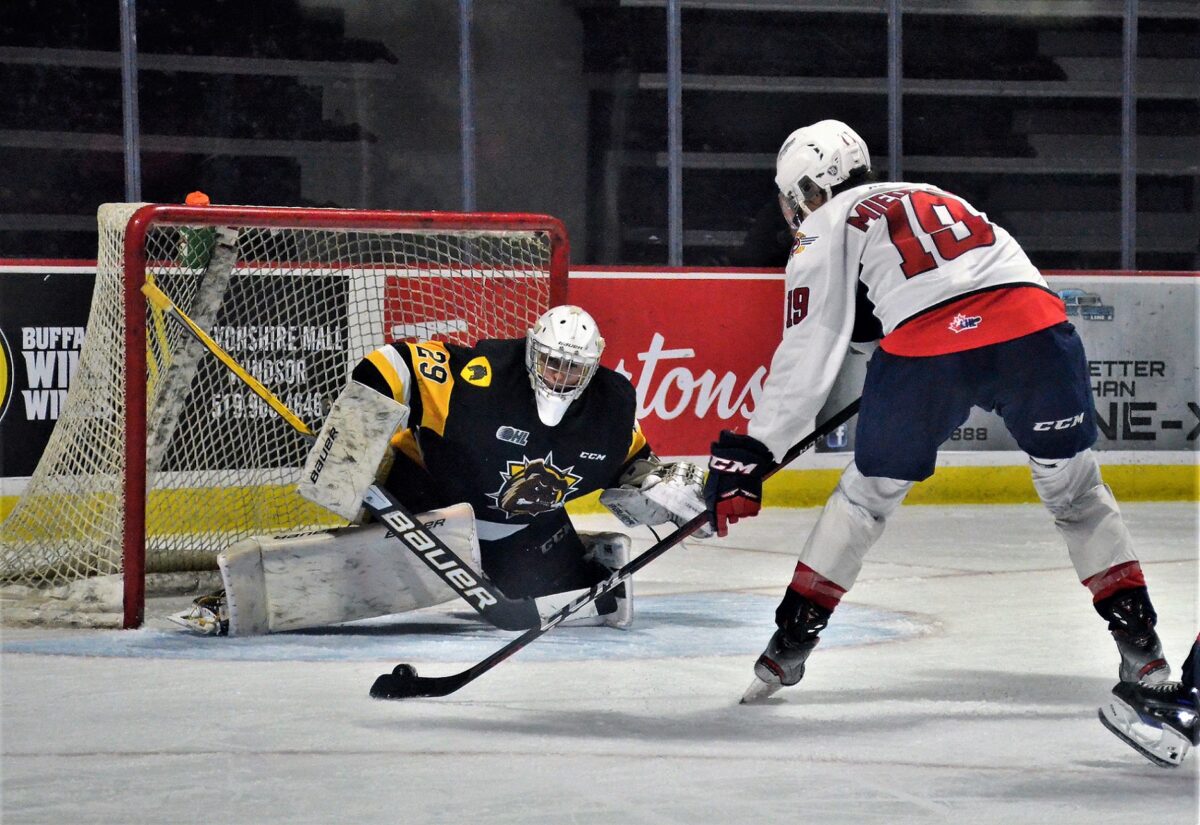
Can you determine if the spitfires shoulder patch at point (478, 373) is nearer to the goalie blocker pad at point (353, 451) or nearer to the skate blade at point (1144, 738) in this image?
the goalie blocker pad at point (353, 451)

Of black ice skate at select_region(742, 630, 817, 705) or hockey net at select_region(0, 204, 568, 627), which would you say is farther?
hockey net at select_region(0, 204, 568, 627)

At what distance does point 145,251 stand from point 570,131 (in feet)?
9.69

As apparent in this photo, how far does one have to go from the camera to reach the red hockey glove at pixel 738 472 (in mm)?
2680

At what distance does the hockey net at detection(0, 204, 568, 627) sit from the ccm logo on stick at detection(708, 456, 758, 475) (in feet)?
4.35

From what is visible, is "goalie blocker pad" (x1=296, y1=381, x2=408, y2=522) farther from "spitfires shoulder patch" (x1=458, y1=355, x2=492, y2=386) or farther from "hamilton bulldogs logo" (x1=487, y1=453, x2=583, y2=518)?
"hamilton bulldogs logo" (x1=487, y1=453, x2=583, y2=518)

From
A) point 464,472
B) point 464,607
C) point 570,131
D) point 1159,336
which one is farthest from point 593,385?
point 1159,336

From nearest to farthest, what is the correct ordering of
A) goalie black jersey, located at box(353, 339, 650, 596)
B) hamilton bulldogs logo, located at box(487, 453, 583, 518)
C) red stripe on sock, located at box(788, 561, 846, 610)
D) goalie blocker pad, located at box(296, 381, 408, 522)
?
1. red stripe on sock, located at box(788, 561, 846, 610)
2. goalie blocker pad, located at box(296, 381, 408, 522)
3. goalie black jersey, located at box(353, 339, 650, 596)
4. hamilton bulldogs logo, located at box(487, 453, 583, 518)

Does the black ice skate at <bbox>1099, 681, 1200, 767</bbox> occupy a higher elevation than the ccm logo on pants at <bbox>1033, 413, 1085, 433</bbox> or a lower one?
lower

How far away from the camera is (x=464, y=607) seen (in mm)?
3998

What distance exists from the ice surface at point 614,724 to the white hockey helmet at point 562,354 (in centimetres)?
52

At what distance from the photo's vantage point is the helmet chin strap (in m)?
3.45

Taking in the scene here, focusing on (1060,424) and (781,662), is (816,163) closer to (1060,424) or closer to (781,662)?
(1060,424)

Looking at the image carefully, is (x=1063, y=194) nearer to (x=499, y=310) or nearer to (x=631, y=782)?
(x=499, y=310)

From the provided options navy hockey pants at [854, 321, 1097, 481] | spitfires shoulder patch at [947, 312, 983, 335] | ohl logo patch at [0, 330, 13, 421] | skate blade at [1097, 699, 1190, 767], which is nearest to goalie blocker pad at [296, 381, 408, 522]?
navy hockey pants at [854, 321, 1097, 481]
